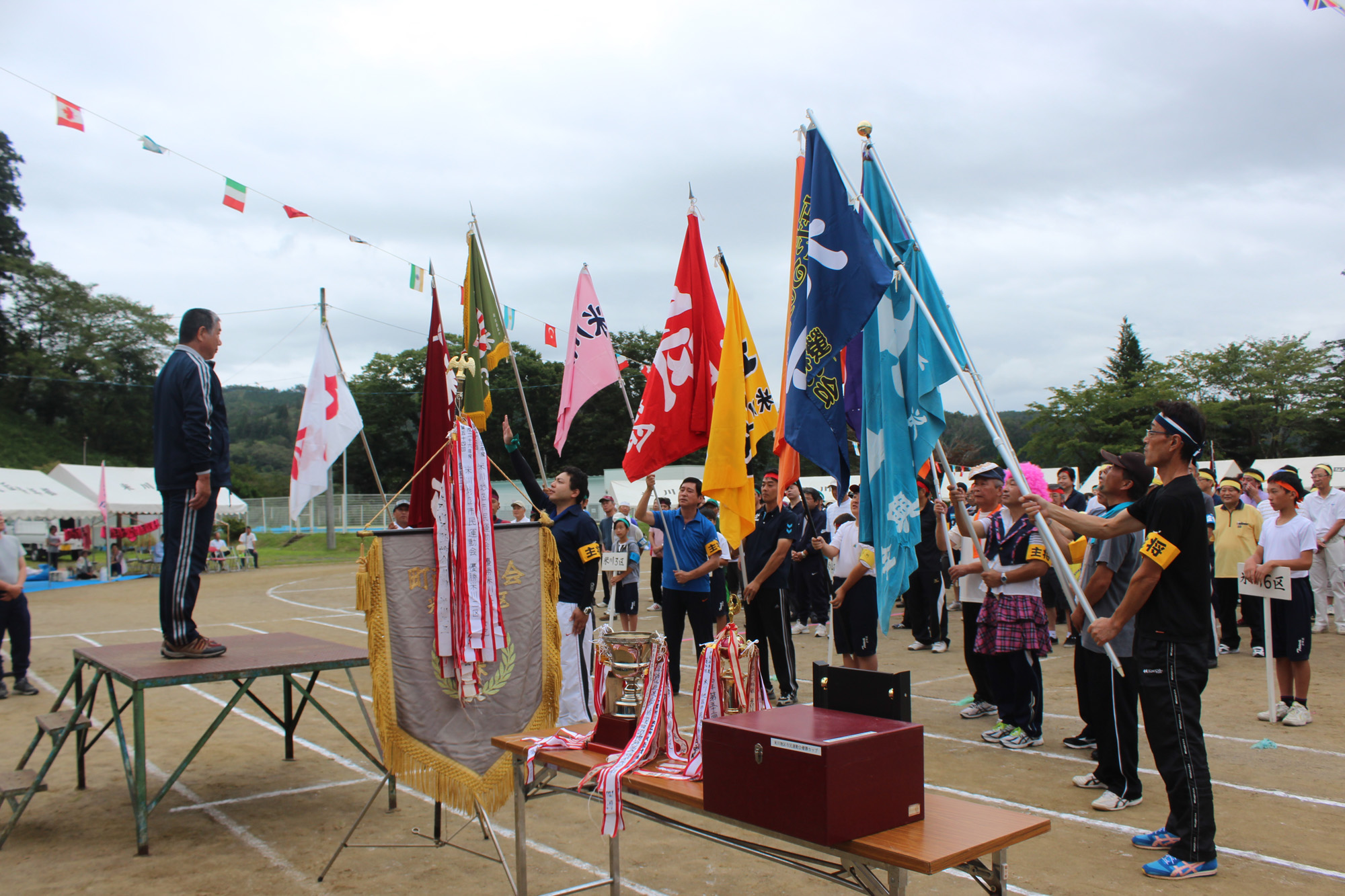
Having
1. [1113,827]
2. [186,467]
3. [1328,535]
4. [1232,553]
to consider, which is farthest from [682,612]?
[1328,535]

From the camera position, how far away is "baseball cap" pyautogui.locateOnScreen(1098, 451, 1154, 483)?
5.19 meters

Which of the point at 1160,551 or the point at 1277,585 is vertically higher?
the point at 1160,551

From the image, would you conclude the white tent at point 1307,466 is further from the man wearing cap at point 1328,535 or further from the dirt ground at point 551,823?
the dirt ground at point 551,823

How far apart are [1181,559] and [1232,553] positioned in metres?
7.60

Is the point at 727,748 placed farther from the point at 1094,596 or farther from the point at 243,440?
the point at 243,440

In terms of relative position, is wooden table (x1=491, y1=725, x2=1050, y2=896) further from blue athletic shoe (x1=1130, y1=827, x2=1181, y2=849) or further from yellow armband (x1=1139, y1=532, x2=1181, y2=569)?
blue athletic shoe (x1=1130, y1=827, x2=1181, y2=849)

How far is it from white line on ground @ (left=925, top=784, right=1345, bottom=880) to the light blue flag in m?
1.38

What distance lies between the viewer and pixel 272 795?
5863 mm

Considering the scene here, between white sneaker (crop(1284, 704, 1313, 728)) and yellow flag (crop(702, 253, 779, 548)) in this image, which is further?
white sneaker (crop(1284, 704, 1313, 728))

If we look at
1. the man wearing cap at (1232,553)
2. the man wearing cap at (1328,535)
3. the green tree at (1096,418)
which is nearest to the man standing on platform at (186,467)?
the man wearing cap at (1232,553)

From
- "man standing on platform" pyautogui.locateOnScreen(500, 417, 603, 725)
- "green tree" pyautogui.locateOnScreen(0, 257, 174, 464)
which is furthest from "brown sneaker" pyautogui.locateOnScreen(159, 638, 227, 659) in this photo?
"green tree" pyautogui.locateOnScreen(0, 257, 174, 464)

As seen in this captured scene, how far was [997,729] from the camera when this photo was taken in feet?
22.3

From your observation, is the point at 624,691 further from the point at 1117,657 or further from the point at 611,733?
the point at 1117,657

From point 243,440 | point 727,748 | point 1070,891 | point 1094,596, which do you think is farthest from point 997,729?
point 243,440
